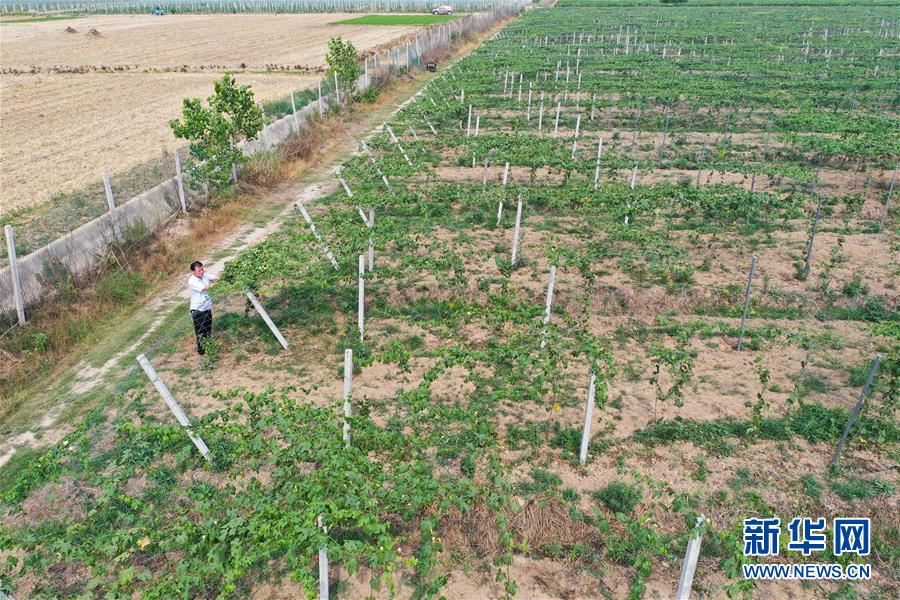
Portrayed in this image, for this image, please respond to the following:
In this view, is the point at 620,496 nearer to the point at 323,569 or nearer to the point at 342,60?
the point at 323,569

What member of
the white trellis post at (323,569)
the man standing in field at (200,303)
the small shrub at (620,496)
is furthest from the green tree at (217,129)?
the small shrub at (620,496)

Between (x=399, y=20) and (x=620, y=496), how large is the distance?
6929 centimetres

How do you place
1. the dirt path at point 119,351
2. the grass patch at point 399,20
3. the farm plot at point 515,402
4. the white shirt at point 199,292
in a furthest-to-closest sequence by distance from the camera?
the grass patch at point 399,20
the white shirt at point 199,292
the dirt path at point 119,351
the farm plot at point 515,402

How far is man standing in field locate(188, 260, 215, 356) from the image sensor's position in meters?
9.32

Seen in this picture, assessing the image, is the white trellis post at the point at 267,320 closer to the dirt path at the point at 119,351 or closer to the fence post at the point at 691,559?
the dirt path at the point at 119,351

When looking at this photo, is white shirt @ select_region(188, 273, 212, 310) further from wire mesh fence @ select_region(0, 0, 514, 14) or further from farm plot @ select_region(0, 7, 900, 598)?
wire mesh fence @ select_region(0, 0, 514, 14)

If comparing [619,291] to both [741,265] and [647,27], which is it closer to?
[741,265]

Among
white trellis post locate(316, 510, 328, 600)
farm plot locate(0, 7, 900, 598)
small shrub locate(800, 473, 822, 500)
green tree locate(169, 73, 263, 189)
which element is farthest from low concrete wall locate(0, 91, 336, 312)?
small shrub locate(800, 473, 822, 500)

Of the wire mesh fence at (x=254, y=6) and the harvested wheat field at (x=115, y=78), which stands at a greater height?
the wire mesh fence at (x=254, y=6)

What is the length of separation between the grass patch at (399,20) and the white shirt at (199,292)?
60421mm

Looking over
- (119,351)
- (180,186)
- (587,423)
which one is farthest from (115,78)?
(587,423)

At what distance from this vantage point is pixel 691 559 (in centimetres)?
509

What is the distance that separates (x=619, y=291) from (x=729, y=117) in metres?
13.6

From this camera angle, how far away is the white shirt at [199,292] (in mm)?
9312
